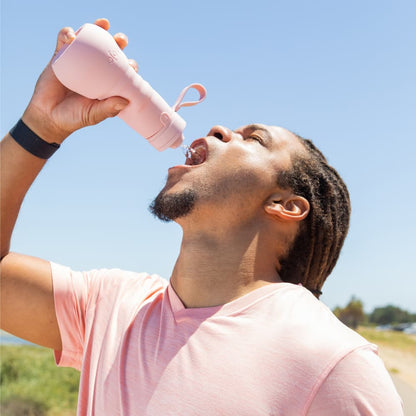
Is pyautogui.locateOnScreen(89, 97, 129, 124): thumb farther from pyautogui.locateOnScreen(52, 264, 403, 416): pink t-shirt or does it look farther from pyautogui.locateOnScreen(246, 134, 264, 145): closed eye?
pyautogui.locateOnScreen(52, 264, 403, 416): pink t-shirt

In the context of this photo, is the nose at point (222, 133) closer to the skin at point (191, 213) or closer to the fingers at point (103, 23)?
the skin at point (191, 213)

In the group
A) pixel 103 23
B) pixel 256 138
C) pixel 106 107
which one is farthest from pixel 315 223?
pixel 103 23

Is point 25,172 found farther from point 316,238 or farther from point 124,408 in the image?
point 316,238

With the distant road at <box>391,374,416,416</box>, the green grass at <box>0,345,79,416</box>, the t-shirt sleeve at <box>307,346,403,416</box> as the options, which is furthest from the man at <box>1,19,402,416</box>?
the green grass at <box>0,345,79,416</box>

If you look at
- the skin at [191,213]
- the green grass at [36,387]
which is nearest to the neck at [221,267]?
the skin at [191,213]

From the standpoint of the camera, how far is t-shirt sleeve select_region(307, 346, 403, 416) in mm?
1596

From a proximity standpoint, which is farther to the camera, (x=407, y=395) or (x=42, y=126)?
(x=407, y=395)

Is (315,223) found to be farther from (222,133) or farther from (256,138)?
(222,133)

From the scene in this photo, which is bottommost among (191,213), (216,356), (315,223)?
(216,356)

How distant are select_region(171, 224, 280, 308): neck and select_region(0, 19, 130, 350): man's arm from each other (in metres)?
0.66

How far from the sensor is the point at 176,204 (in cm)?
238

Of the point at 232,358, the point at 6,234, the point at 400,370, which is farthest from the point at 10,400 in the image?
the point at 232,358

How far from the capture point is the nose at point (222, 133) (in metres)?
2.62

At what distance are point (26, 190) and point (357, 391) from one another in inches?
69.2
